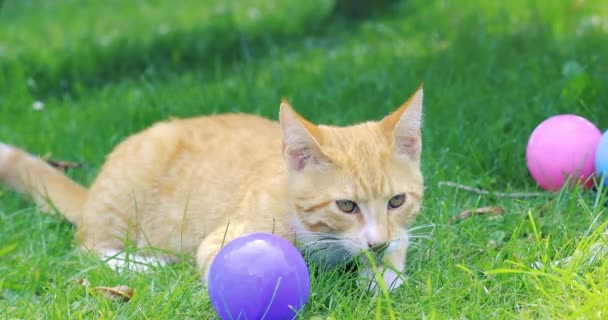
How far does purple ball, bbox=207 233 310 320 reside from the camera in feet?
8.93

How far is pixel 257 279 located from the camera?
2715mm

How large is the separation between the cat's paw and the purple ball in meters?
0.34

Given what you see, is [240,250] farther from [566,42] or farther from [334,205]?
[566,42]

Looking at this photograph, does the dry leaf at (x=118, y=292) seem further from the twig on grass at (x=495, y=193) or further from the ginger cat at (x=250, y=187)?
the twig on grass at (x=495, y=193)

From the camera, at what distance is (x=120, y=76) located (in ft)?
23.2

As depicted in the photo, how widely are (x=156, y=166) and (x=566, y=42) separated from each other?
353cm

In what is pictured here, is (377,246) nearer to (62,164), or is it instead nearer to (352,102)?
(352,102)

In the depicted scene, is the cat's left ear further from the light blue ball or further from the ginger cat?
the light blue ball

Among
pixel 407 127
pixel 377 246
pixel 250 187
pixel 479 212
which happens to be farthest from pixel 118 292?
pixel 479 212

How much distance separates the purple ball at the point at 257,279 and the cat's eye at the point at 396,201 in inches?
19.2

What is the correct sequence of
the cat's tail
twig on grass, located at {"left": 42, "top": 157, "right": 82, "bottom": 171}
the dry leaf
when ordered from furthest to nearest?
twig on grass, located at {"left": 42, "top": 157, "right": 82, "bottom": 171}, the cat's tail, the dry leaf

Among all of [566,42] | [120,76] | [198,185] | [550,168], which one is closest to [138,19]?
[120,76]

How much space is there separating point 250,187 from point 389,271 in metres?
0.81

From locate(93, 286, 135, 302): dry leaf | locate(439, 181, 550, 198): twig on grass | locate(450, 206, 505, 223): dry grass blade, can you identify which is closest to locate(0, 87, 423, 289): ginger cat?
locate(93, 286, 135, 302): dry leaf
